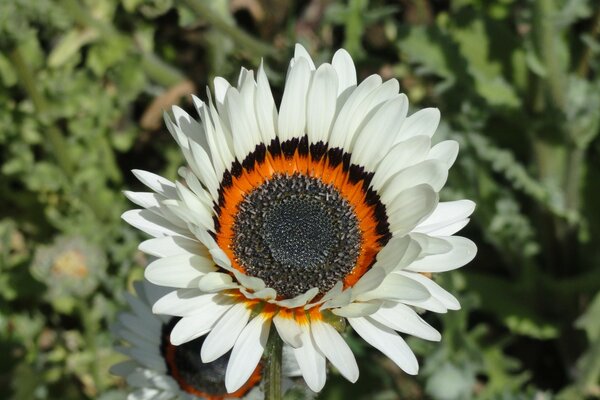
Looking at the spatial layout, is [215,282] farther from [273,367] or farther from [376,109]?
[376,109]

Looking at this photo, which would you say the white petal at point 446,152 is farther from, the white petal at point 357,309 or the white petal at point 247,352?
the white petal at point 247,352

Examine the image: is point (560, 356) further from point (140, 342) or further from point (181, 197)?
point (181, 197)

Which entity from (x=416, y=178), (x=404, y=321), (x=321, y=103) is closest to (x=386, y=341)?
(x=404, y=321)

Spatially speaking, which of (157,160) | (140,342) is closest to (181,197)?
(140,342)

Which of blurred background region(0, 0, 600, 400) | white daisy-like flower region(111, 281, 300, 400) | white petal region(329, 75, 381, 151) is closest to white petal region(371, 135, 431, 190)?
white petal region(329, 75, 381, 151)

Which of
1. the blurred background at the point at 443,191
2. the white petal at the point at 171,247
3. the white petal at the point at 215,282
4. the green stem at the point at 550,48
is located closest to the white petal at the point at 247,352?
the white petal at the point at 215,282

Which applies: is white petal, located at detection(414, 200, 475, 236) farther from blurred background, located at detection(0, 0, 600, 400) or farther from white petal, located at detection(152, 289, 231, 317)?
blurred background, located at detection(0, 0, 600, 400)
